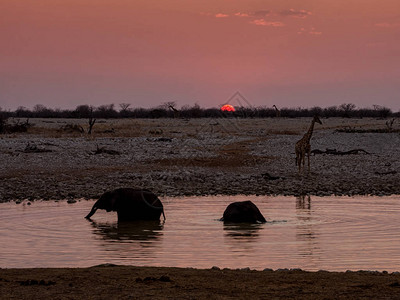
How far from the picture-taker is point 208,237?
48.5 ft

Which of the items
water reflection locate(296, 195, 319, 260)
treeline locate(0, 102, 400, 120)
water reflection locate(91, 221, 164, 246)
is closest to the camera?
water reflection locate(296, 195, 319, 260)

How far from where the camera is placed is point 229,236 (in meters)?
15.0

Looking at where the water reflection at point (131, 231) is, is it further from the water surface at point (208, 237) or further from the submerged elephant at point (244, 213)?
the submerged elephant at point (244, 213)

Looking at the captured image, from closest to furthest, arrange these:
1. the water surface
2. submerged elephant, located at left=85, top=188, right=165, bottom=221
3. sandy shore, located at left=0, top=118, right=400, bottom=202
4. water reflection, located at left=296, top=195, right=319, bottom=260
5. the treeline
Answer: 1. the water surface
2. water reflection, located at left=296, top=195, right=319, bottom=260
3. submerged elephant, located at left=85, top=188, right=165, bottom=221
4. sandy shore, located at left=0, top=118, right=400, bottom=202
5. the treeline

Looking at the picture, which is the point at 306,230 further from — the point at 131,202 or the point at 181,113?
the point at 181,113

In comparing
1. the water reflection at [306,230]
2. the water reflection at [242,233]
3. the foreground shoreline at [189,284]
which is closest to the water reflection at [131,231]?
the water reflection at [242,233]

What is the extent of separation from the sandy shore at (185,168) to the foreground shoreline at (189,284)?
41.7 ft

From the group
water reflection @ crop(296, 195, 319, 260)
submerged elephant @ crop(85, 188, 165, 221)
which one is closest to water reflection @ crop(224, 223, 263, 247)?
water reflection @ crop(296, 195, 319, 260)

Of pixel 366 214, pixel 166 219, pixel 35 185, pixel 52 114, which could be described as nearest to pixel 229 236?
pixel 166 219

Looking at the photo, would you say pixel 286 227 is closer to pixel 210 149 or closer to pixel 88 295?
pixel 88 295

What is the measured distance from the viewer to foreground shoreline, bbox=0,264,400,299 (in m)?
8.68

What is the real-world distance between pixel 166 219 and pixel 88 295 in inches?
351

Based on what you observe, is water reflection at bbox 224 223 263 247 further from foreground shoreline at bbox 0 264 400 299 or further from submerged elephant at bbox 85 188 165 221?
foreground shoreline at bbox 0 264 400 299

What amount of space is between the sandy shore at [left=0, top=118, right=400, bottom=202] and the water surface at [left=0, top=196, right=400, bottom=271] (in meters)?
3.30
